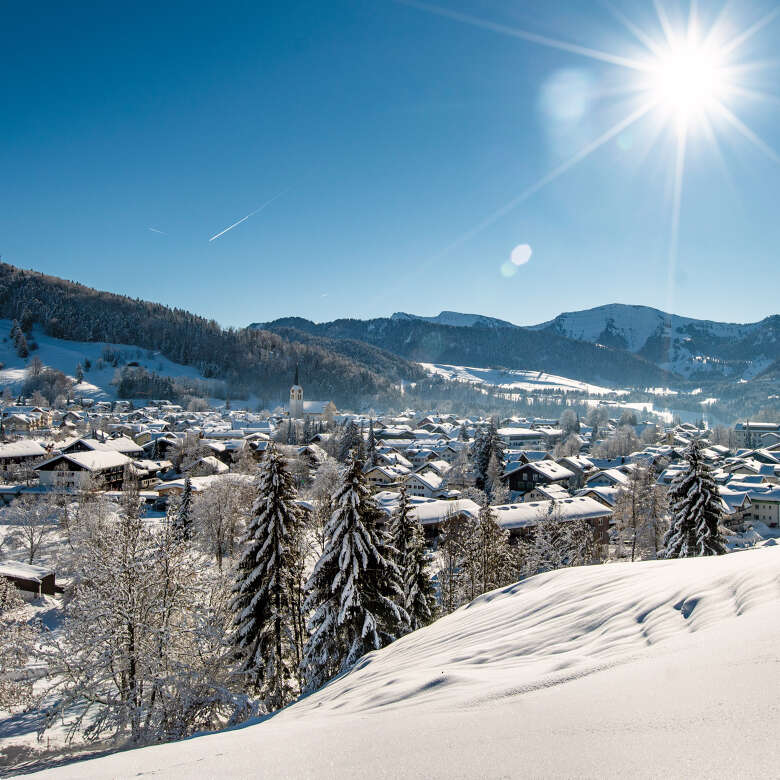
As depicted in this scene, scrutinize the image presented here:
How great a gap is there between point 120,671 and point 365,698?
8571 mm

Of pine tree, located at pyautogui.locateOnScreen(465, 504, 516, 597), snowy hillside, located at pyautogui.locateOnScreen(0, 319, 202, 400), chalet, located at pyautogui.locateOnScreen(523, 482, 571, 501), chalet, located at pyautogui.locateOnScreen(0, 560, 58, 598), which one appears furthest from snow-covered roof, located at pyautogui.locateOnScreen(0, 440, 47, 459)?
snowy hillside, located at pyautogui.locateOnScreen(0, 319, 202, 400)

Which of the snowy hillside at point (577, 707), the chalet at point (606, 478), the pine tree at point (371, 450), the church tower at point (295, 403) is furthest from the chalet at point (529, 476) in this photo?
the church tower at point (295, 403)

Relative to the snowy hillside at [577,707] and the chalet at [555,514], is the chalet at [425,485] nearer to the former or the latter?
the chalet at [555,514]

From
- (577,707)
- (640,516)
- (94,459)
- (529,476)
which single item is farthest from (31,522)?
(529,476)

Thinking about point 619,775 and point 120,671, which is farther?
point 120,671

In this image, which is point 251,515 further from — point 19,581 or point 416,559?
point 19,581

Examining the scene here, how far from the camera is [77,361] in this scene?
178 metres

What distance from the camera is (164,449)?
80438 mm

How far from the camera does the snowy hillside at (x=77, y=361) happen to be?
15838 centimetres

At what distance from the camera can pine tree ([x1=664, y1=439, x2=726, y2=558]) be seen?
72.1 ft

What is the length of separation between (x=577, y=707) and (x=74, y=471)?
64.1 m

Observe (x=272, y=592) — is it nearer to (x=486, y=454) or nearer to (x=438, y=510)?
(x=438, y=510)

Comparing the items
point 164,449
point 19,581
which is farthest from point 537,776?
point 164,449

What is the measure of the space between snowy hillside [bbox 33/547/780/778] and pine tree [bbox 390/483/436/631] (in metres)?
11.6
